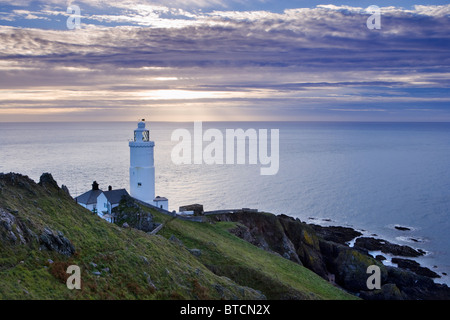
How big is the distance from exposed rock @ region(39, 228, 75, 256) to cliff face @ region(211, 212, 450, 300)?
2795cm

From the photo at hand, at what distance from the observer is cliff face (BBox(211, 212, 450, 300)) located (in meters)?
44.7

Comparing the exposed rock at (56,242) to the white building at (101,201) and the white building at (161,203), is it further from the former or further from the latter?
the white building at (161,203)

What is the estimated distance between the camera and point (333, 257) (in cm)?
5191

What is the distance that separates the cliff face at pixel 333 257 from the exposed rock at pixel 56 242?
27951mm

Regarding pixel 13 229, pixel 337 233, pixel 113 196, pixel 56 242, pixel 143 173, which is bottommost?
pixel 337 233

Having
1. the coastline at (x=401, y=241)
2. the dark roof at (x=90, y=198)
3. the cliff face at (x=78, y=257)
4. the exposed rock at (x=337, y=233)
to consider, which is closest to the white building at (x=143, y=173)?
the dark roof at (x=90, y=198)

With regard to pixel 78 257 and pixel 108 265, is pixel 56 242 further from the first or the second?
pixel 108 265

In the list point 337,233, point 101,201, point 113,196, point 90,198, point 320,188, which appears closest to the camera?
point 113,196

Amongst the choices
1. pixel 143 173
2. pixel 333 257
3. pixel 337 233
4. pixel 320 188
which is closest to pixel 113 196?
pixel 143 173

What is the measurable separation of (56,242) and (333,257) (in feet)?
134

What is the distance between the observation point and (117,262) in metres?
19.9

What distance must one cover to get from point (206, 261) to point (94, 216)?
874 cm

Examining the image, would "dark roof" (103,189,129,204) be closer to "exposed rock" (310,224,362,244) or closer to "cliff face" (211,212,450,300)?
"cliff face" (211,212,450,300)
